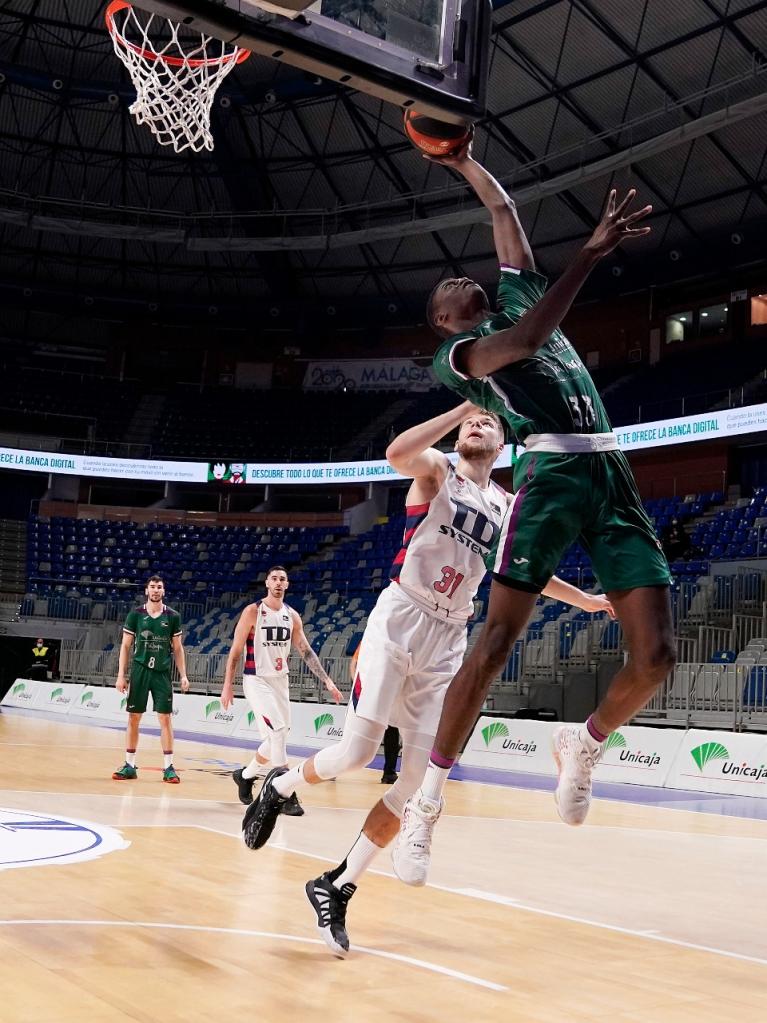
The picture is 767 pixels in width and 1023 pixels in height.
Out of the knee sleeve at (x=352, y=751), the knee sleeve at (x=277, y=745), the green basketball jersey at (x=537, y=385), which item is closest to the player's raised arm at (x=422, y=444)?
the green basketball jersey at (x=537, y=385)

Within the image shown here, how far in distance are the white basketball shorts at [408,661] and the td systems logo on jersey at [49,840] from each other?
2364mm

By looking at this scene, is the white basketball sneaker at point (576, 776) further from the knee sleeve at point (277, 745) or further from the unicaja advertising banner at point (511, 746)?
the unicaja advertising banner at point (511, 746)

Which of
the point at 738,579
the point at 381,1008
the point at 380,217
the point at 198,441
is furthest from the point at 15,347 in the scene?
the point at 381,1008

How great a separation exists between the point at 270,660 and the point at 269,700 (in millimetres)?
402

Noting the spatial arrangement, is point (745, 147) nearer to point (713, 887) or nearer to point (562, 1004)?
point (713, 887)

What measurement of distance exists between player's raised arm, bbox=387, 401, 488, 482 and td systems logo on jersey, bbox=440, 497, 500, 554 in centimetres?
28

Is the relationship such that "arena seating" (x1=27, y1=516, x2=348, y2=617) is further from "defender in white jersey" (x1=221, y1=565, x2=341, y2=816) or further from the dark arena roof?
"defender in white jersey" (x1=221, y1=565, x2=341, y2=816)

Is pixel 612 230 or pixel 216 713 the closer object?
pixel 612 230

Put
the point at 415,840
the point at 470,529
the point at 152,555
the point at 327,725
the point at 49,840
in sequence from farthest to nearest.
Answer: the point at 152,555 < the point at 327,725 < the point at 49,840 < the point at 470,529 < the point at 415,840

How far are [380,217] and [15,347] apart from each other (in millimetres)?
14529

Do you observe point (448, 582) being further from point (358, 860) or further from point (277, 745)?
point (277, 745)

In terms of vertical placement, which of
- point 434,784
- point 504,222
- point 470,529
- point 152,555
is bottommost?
point 434,784

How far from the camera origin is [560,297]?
159 inches

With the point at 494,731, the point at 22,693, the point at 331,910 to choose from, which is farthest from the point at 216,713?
the point at 331,910
